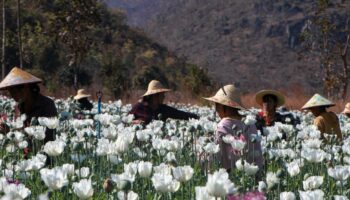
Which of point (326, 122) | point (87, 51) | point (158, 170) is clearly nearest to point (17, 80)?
point (158, 170)

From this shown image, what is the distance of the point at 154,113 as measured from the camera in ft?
25.5

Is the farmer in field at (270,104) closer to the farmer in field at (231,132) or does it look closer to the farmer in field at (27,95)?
the farmer in field at (231,132)

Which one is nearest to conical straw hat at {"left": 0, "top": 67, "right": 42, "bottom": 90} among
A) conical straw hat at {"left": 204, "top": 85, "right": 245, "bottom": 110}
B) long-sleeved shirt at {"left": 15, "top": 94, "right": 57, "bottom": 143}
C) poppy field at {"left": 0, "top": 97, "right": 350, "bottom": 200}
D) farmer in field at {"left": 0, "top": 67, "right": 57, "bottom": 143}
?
farmer in field at {"left": 0, "top": 67, "right": 57, "bottom": 143}

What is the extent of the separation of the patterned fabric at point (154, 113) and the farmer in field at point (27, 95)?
1.81 m

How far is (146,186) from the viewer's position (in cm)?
418

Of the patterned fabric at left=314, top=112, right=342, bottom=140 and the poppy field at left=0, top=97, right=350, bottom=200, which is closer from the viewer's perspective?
the poppy field at left=0, top=97, right=350, bottom=200

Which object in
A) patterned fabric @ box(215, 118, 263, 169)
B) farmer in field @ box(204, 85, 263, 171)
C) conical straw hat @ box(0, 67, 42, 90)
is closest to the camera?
farmer in field @ box(204, 85, 263, 171)

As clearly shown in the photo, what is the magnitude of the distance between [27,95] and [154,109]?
2.35 meters

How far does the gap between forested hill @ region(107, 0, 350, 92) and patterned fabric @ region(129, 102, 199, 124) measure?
84.9 metres

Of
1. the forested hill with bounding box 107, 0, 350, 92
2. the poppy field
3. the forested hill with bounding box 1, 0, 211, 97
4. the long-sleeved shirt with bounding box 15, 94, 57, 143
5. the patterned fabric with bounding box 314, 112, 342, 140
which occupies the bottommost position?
the poppy field

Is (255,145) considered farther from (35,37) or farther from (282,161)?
(35,37)

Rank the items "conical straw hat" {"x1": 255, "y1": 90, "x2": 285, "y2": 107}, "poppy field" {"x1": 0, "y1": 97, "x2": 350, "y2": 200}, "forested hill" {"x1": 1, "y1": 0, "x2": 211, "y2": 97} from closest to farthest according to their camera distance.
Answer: "poppy field" {"x1": 0, "y1": 97, "x2": 350, "y2": 200}
"conical straw hat" {"x1": 255, "y1": 90, "x2": 285, "y2": 107}
"forested hill" {"x1": 1, "y1": 0, "x2": 211, "y2": 97}

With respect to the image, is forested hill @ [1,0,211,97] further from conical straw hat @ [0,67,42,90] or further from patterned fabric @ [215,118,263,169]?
patterned fabric @ [215,118,263,169]

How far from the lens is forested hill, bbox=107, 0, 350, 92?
10188cm
